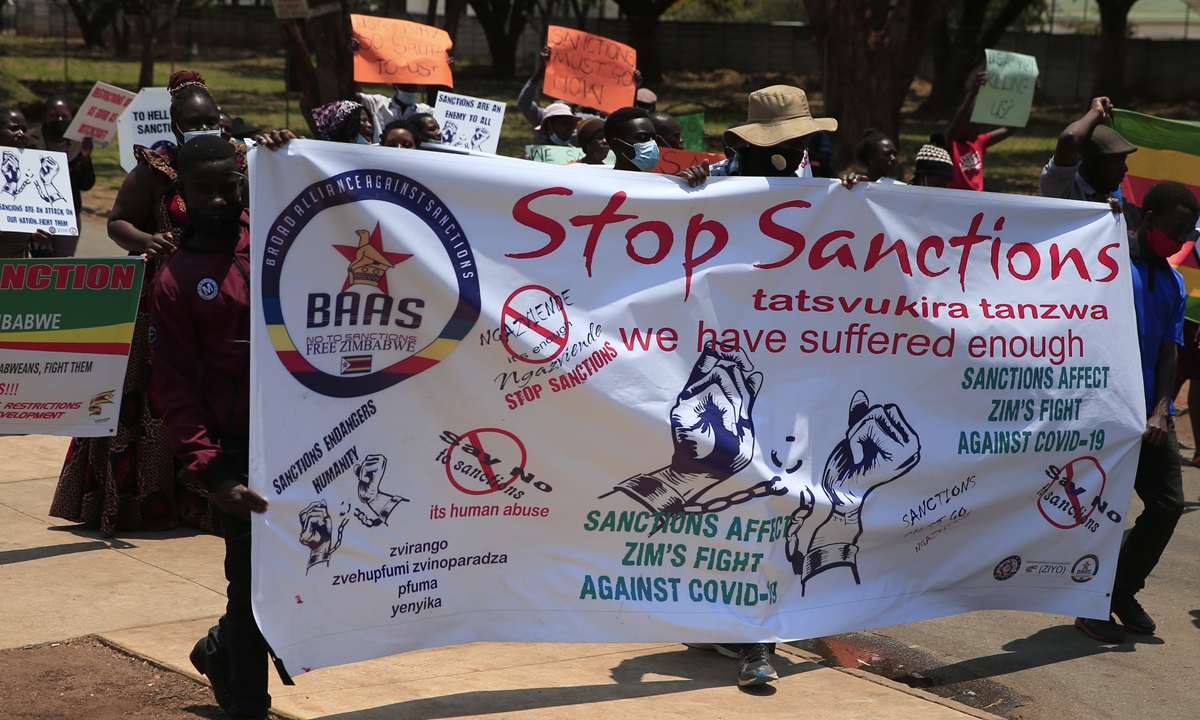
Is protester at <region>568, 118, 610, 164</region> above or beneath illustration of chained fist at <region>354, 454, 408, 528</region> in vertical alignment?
above

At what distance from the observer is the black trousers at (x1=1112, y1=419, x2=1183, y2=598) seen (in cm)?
516

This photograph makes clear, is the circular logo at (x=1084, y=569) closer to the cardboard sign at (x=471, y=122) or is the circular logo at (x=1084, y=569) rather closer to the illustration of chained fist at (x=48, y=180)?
the illustration of chained fist at (x=48, y=180)

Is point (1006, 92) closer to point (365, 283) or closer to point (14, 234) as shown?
point (365, 283)

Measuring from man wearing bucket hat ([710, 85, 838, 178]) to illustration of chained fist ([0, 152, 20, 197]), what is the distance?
16.2 ft

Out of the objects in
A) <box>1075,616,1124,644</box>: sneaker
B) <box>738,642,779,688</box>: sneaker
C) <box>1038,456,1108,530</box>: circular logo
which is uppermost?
<box>1038,456,1108,530</box>: circular logo

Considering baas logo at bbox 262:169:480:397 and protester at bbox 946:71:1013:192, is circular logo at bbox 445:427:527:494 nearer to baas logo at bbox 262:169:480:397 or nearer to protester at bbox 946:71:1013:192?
baas logo at bbox 262:169:480:397

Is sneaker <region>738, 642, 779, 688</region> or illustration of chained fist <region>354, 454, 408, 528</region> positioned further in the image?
sneaker <region>738, 642, 779, 688</region>

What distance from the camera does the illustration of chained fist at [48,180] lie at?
7.83 m

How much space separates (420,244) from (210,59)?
45.3m

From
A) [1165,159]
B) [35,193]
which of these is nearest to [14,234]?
[35,193]

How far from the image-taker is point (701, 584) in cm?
422

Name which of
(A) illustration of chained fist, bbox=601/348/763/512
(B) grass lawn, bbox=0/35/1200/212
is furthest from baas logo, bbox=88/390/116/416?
(B) grass lawn, bbox=0/35/1200/212

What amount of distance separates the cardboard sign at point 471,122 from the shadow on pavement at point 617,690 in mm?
7143

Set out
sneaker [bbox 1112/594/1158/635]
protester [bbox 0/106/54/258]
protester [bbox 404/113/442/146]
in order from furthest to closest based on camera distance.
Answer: protester [bbox 404/113/442/146] < protester [bbox 0/106/54/258] < sneaker [bbox 1112/594/1158/635]
